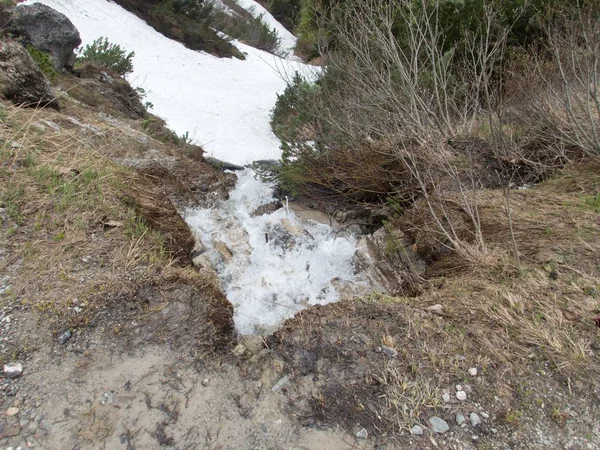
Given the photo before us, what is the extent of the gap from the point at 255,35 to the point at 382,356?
1526 centimetres

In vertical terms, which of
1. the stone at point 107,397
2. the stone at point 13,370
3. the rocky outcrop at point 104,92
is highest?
the stone at point 107,397

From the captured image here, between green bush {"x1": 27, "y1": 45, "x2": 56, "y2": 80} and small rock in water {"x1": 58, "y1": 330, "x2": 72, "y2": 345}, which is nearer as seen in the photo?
small rock in water {"x1": 58, "y1": 330, "x2": 72, "y2": 345}

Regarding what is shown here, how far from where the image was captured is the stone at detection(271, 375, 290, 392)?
2.14 meters

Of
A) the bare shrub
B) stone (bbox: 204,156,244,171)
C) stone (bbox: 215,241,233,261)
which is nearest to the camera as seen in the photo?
the bare shrub

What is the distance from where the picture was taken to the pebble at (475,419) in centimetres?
190

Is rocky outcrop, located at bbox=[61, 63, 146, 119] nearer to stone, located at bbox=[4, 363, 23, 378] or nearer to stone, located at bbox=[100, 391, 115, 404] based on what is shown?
stone, located at bbox=[4, 363, 23, 378]

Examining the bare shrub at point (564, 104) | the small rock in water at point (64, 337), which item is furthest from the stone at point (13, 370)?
the bare shrub at point (564, 104)

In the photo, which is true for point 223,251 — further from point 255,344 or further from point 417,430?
point 417,430

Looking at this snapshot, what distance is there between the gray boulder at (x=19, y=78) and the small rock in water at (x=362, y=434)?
4498 millimetres

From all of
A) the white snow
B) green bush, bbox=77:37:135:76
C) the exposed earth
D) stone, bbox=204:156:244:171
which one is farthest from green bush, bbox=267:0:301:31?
the exposed earth

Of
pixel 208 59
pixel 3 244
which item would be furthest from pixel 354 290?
pixel 208 59

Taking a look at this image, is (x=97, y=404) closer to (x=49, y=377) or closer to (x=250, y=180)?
(x=49, y=377)

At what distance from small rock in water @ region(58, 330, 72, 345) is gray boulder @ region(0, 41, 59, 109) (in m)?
3.07

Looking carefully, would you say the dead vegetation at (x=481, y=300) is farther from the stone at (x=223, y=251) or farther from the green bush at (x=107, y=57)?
the green bush at (x=107, y=57)
